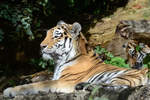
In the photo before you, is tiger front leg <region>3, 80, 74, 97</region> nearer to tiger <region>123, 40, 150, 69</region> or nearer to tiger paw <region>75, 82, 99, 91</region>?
tiger paw <region>75, 82, 99, 91</region>

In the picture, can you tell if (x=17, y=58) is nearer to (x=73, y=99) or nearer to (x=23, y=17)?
(x=23, y=17)

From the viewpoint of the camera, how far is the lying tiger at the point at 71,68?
4.87 m

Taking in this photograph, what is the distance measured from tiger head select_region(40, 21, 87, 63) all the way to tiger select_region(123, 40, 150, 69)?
1.74 metres

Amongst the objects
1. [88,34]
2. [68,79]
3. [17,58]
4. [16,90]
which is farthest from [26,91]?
[17,58]

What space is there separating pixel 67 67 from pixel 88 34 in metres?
4.11

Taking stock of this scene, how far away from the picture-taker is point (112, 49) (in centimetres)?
838

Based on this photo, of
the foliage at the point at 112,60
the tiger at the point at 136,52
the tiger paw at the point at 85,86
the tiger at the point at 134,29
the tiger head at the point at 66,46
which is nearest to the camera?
the tiger paw at the point at 85,86

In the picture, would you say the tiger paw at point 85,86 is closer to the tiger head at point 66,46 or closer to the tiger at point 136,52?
the tiger head at point 66,46

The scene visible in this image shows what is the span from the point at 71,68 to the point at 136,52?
2316 millimetres

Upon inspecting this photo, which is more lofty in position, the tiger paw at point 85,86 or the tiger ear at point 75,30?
the tiger ear at point 75,30

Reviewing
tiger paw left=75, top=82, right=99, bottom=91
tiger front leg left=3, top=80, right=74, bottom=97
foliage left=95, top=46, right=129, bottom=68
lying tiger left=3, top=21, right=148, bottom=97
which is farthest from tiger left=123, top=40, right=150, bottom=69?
tiger paw left=75, top=82, right=99, bottom=91

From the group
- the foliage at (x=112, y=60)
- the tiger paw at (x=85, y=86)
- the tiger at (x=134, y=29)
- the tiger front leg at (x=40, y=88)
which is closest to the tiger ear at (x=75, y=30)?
the tiger front leg at (x=40, y=88)

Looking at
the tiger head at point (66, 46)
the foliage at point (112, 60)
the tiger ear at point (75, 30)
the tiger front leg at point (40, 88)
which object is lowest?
the tiger front leg at point (40, 88)

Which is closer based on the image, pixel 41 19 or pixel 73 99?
pixel 73 99
